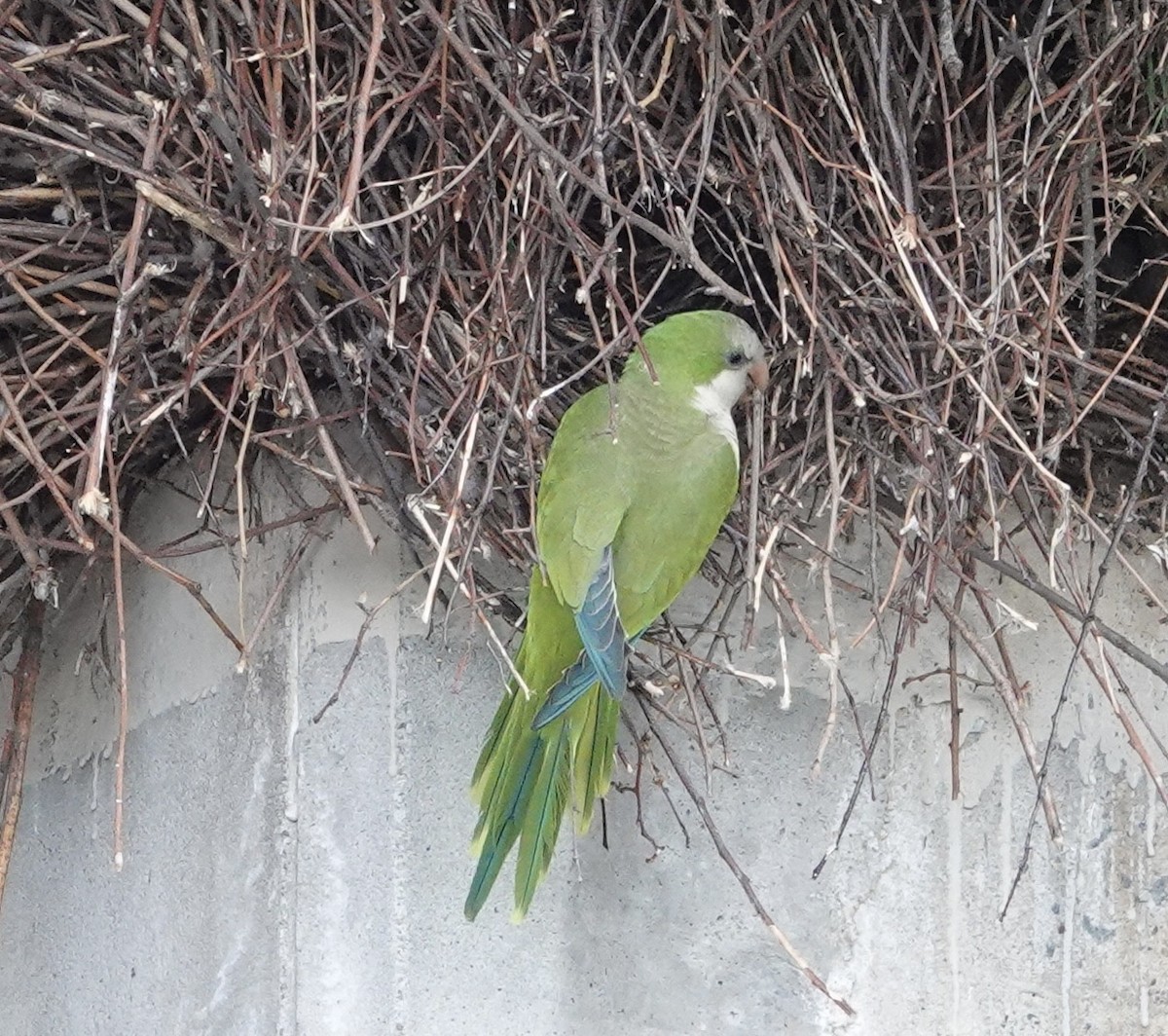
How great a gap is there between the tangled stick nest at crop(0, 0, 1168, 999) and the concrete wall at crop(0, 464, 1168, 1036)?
0.32 feet

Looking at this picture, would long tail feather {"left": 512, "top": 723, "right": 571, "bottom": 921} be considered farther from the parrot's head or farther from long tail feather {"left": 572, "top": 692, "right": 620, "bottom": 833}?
the parrot's head

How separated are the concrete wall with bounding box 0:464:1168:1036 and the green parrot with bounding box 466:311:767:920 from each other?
86 mm

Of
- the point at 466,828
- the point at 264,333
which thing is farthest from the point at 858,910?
the point at 264,333

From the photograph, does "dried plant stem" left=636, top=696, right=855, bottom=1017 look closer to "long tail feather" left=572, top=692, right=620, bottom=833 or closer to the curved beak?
"long tail feather" left=572, top=692, right=620, bottom=833

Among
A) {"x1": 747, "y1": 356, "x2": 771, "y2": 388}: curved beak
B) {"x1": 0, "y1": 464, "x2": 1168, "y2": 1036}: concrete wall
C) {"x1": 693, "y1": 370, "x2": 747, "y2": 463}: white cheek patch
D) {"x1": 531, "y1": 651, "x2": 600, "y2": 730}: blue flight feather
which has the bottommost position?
{"x1": 0, "y1": 464, "x2": 1168, "y2": 1036}: concrete wall

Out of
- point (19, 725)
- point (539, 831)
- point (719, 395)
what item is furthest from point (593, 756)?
point (19, 725)

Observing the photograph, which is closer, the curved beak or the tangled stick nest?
the tangled stick nest

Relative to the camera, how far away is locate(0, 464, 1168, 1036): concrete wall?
48.9 inches

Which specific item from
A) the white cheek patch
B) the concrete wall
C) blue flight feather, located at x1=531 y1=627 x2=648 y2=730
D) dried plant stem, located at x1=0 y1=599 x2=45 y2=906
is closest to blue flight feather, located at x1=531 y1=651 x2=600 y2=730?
blue flight feather, located at x1=531 y1=627 x2=648 y2=730

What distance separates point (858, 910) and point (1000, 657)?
0.27m

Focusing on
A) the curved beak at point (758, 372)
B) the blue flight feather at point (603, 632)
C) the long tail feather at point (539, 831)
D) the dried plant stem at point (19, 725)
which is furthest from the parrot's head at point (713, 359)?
the dried plant stem at point (19, 725)

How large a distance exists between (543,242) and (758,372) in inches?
9.2

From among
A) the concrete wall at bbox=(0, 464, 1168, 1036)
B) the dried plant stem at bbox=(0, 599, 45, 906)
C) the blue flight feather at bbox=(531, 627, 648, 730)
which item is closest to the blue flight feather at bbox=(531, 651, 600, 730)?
the blue flight feather at bbox=(531, 627, 648, 730)

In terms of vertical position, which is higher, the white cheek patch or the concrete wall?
the white cheek patch
